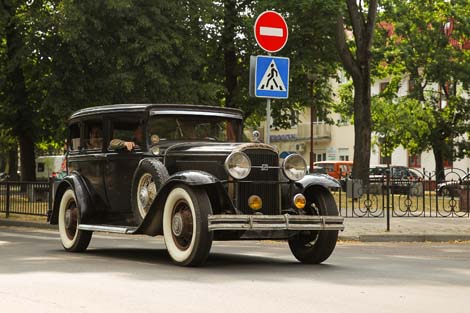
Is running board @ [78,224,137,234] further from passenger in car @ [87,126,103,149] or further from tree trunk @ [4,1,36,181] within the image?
tree trunk @ [4,1,36,181]

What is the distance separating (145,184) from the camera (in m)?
11.8

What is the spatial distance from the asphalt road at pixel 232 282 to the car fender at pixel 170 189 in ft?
1.48

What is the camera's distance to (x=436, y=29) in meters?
53.3

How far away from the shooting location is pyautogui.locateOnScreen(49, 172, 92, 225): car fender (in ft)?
42.3

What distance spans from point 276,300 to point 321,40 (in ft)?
116

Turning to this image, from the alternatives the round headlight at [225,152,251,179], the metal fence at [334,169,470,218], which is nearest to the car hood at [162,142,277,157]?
the round headlight at [225,152,251,179]

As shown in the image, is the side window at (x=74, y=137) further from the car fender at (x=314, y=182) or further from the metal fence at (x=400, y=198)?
the metal fence at (x=400, y=198)

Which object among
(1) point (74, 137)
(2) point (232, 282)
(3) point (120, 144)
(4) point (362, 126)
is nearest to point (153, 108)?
(3) point (120, 144)

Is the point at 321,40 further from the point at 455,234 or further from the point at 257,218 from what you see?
the point at 257,218

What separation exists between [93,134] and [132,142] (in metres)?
1.23

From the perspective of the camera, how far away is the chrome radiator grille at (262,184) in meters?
11.1

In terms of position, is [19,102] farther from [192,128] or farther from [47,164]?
[47,164]

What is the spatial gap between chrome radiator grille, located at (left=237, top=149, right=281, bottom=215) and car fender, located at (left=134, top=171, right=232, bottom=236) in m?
0.32

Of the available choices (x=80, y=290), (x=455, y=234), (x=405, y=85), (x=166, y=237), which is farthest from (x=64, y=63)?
(x=405, y=85)
